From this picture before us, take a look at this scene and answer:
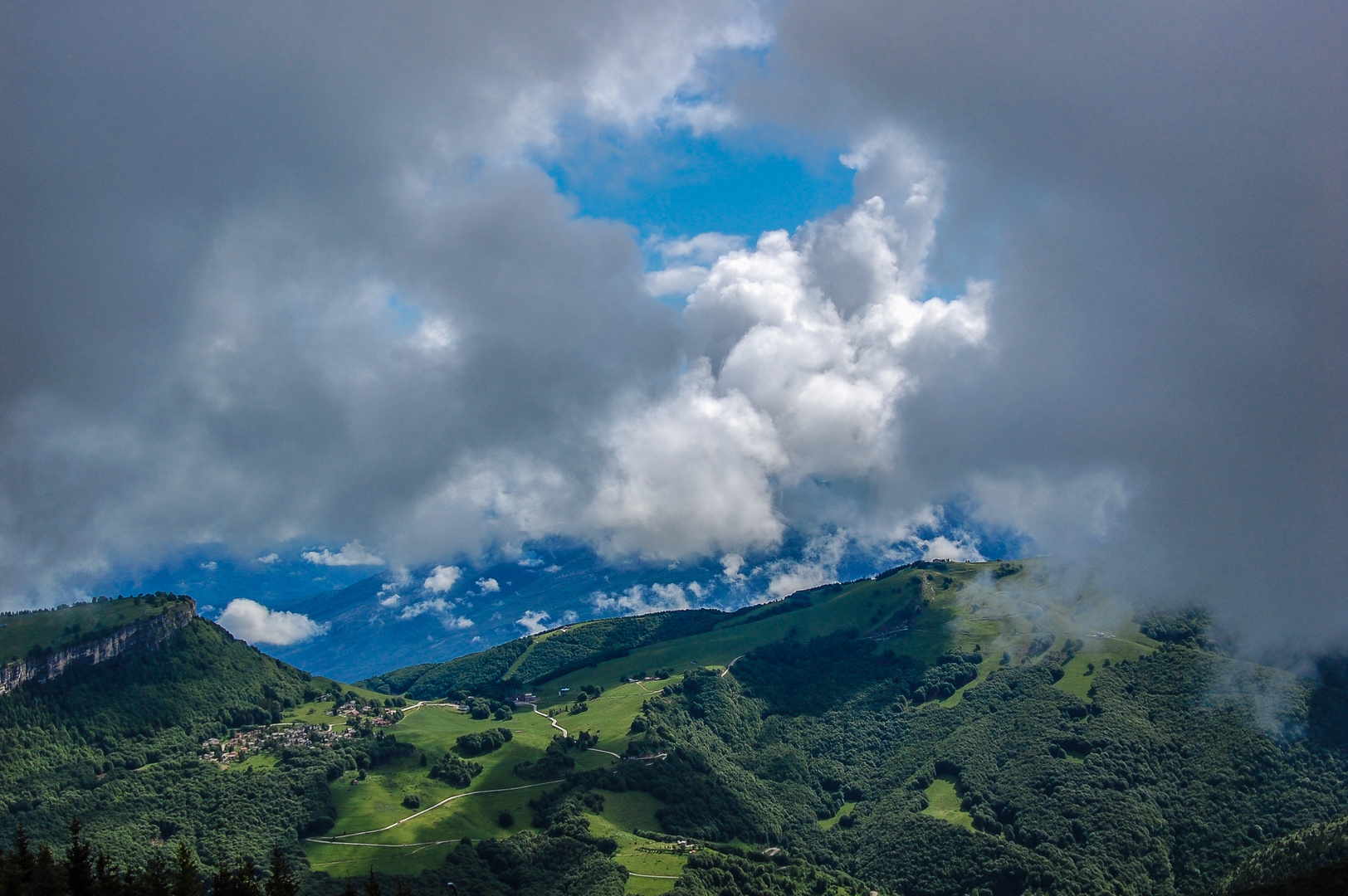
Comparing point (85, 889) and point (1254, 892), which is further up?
point (85, 889)

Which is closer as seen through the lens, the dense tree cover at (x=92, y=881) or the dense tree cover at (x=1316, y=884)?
the dense tree cover at (x=92, y=881)

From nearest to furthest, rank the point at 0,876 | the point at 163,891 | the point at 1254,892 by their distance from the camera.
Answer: the point at 0,876
the point at 163,891
the point at 1254,892

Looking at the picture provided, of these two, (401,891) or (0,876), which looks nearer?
(0,876)

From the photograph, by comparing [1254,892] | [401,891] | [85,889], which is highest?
[85,889]

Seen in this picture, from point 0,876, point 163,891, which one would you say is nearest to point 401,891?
point 163,891

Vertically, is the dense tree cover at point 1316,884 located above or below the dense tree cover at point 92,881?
below

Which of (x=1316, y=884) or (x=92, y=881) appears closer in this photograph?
(x=92, y=881)

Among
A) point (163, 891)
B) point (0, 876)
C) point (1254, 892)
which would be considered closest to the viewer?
point (0, 876)

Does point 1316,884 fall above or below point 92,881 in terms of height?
below

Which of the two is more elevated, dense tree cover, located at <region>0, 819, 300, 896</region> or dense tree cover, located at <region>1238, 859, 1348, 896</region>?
dense tree cover, located at <region>0, 819, 300, 896</region>

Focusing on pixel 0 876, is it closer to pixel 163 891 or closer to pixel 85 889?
pixel 85 889

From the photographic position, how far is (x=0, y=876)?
130 m

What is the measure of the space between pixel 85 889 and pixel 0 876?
10661mm

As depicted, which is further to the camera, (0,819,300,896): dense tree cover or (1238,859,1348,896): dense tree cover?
(1238,859,1348,896): dense tree cover
